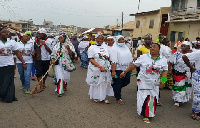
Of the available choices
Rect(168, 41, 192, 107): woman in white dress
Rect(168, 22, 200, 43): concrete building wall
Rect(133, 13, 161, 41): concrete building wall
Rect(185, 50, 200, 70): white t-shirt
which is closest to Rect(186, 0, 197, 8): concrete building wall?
Rect(168, 22, 200, 43): concrete building wall

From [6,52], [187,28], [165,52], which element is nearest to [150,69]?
[165,52]

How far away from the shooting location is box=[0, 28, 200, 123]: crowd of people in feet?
14.5

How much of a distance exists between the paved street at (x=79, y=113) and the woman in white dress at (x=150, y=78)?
0.30 m

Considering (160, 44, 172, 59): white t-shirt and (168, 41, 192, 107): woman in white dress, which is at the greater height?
(160, 44, 172, 59): white t-shirt

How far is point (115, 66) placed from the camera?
539cm

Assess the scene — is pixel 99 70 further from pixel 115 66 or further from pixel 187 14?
pixel 187 14

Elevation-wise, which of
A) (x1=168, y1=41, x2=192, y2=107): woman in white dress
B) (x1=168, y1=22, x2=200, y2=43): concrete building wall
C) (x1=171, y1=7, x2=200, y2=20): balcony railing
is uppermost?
(x1=171, y1=7, x2=200, y2=20): balcony railing

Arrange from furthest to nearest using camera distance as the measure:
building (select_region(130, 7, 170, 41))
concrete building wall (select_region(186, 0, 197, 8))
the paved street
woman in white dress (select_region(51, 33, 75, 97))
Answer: building (select_region(130, 7, 170, 41))
concrete building wall (select_region(186, 0, 197, 8))
woman in white dress (select_region(51, 33, 75, 97))
the paved street

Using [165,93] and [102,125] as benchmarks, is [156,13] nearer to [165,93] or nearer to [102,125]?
[165,93]

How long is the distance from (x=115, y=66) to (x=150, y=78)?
1.25m

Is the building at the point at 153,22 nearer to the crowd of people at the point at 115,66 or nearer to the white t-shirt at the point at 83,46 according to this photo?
the white t-shirt at the point at 83,46

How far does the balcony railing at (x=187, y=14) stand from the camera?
67.9 feet

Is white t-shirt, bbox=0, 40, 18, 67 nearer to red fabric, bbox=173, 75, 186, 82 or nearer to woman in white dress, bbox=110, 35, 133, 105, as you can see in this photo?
woman in white dress, bbox=110, 35, 133, 105

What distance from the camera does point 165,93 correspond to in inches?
275
